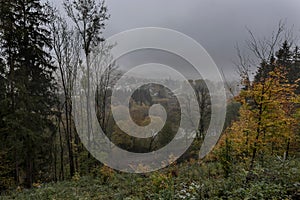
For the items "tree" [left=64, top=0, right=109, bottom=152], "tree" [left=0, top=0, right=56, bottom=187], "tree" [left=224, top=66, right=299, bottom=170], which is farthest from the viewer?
"tree" [left=64, top=0, right=109, bottom=152]

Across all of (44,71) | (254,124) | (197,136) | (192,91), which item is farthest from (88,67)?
(254,124)

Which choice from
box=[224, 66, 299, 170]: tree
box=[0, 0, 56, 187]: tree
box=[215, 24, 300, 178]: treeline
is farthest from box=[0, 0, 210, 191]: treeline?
box=[224, 66, 299, 170]: tree

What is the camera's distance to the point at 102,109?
13.6m

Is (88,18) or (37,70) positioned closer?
→ (37,70)

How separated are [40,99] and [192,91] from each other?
9.93 m

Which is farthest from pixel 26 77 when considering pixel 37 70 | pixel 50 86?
pixel 50 86

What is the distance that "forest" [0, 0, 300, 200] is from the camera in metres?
5.80

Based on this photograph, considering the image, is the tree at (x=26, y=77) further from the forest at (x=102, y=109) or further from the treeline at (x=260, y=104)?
the treeline at (x=260, y=104)

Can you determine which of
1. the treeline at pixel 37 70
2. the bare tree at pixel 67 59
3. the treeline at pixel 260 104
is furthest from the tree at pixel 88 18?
the treeline at pixel 260 104

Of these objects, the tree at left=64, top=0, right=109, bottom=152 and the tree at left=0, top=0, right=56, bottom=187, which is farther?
the tree at left=64, top=0, right=109, bottom=152

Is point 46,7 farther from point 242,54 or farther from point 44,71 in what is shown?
point 242,54

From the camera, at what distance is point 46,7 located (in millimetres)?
11844

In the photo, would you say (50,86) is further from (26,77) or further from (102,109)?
(102,109)

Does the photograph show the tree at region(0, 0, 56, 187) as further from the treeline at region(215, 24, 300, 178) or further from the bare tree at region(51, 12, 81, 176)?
the treeline at region(215, 24, 300, 178)
